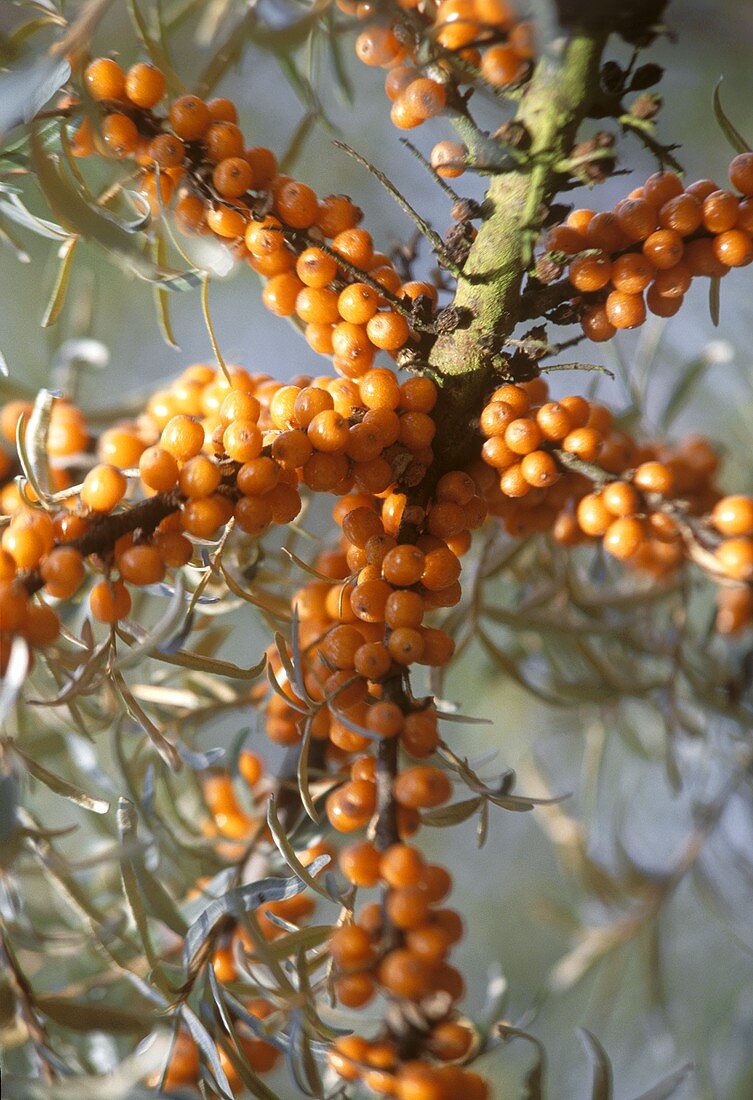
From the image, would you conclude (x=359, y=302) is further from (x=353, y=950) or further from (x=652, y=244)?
(x=353, y=950)

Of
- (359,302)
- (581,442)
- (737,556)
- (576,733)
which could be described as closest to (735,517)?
(737,556)

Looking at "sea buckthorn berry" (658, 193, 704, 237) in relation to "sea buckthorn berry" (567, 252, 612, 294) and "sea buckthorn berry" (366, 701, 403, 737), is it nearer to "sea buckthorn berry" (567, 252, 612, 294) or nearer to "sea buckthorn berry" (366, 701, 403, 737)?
"sea buckthorn berry" (567, 252, 612, 294)

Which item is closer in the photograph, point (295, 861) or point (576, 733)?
point (295, 861)

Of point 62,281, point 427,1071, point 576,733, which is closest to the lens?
point 427,1071

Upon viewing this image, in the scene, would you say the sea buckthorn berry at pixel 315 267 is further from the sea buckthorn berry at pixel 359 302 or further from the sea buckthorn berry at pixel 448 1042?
the sea buckthorn berry at pixel 448 1042

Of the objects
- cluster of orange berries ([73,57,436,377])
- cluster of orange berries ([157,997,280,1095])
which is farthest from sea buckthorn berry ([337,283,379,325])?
cluster of orange berries ([157,997,280,1095])

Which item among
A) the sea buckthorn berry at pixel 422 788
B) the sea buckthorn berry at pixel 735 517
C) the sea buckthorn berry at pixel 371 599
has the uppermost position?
the sea buckthorn berry at pixel 735 517

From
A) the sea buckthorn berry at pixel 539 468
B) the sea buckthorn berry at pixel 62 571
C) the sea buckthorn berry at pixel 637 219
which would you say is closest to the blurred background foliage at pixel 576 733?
the sea buckthorn berry at pixel 637 219
